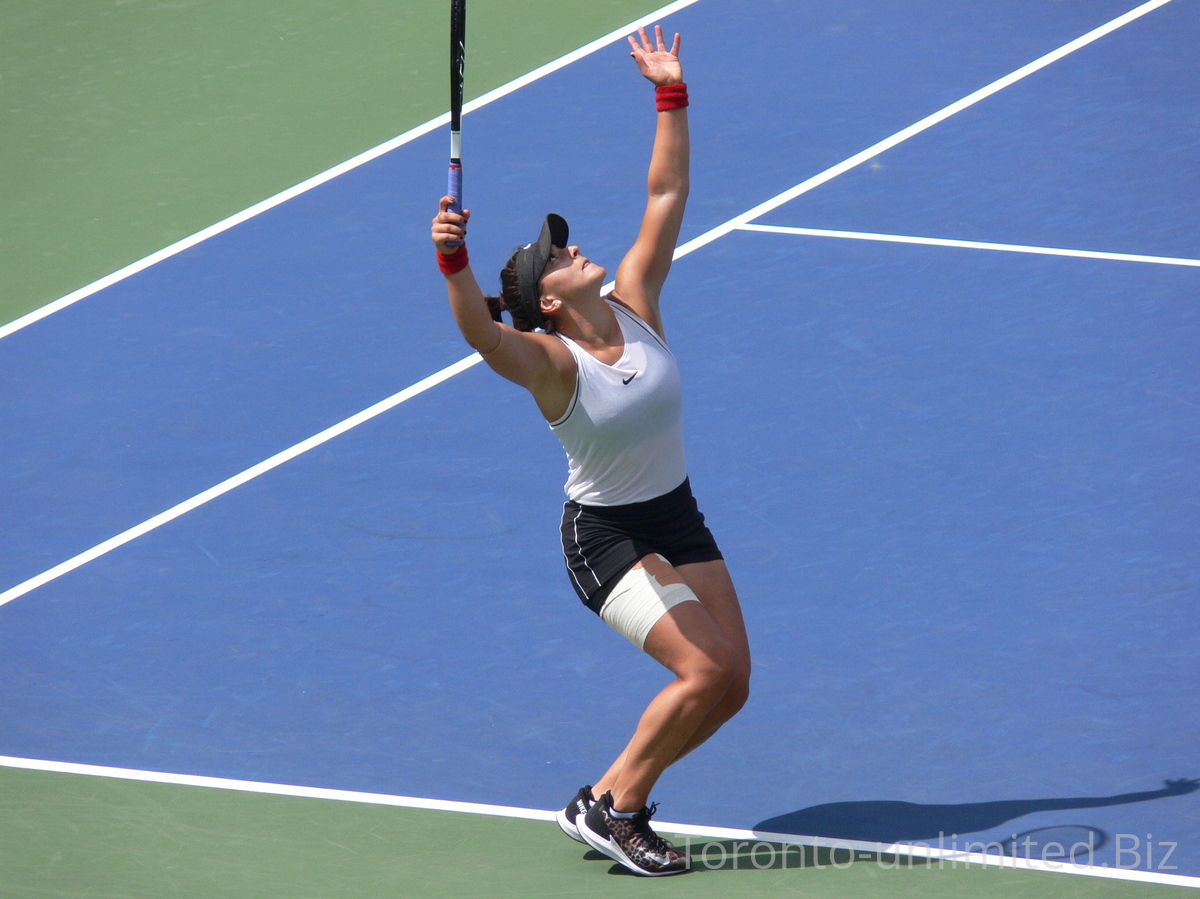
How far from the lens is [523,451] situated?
875 centimetres

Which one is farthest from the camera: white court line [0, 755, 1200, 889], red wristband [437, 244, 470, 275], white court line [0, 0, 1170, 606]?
white court line [0, 0, 1170, 606]

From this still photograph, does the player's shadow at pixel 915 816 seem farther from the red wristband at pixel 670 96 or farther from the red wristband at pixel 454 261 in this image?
the red wristband at pixel 670 96

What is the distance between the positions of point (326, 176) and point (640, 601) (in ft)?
22.4

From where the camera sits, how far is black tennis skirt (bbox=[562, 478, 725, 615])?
576 centimetres

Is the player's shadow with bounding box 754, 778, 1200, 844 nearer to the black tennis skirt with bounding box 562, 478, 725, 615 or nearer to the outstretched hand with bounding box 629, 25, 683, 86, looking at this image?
the black tennis skirt with bounding box 562, 478, 725, 615

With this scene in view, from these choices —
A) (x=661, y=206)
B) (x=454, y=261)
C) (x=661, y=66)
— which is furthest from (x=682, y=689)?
(x=661, y=66)

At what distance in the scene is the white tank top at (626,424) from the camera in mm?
5656

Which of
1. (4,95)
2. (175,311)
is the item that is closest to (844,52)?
(175,311)

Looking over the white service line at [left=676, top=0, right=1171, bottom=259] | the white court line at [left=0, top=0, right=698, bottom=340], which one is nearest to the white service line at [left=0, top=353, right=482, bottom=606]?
the white service line at [left=676, top=0, right=1171, bottom=259]

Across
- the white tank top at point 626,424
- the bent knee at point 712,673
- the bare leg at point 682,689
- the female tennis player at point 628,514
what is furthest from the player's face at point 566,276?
the bent knee at point 712,673

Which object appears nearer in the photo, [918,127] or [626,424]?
[626,424]

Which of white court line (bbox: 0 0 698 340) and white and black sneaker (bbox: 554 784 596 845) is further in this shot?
white court line (bbox: 0 0 698 340)

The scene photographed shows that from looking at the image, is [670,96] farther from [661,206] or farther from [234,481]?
[234,481]

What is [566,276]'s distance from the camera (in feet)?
19.0
